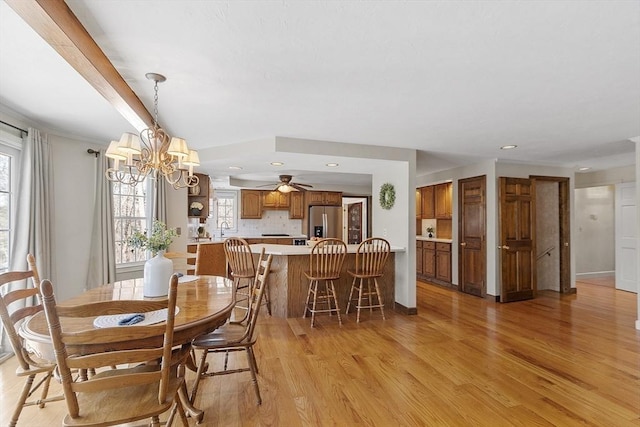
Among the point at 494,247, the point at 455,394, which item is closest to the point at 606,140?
the point at 494,247

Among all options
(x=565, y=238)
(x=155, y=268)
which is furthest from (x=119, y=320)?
(x=565, y=238)

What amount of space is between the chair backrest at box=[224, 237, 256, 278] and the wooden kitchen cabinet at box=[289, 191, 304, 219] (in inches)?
147

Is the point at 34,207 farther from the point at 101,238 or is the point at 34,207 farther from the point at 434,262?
the point at 434,262

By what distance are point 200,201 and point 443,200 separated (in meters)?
4.72

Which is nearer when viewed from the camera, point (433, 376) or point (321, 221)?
point (433, 376)

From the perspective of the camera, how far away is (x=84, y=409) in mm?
1433

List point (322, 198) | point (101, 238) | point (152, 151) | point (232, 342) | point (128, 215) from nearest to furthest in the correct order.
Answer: point (232, 342), point (152, 151), point (101, 238), point (128, 215), point (322, 198)

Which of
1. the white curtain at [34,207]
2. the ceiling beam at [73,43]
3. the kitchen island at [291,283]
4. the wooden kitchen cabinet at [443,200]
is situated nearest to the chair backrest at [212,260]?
the kitchen island at [291,283]

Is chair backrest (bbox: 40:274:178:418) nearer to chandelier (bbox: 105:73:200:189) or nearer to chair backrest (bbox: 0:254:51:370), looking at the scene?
chair backrest (bbox: 0:254:51:370)

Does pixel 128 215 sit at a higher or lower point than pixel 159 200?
lower

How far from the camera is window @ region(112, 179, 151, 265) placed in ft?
14.3

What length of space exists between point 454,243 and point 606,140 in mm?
2681

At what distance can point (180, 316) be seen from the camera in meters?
1.74

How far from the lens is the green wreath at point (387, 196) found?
4682 millimetres
